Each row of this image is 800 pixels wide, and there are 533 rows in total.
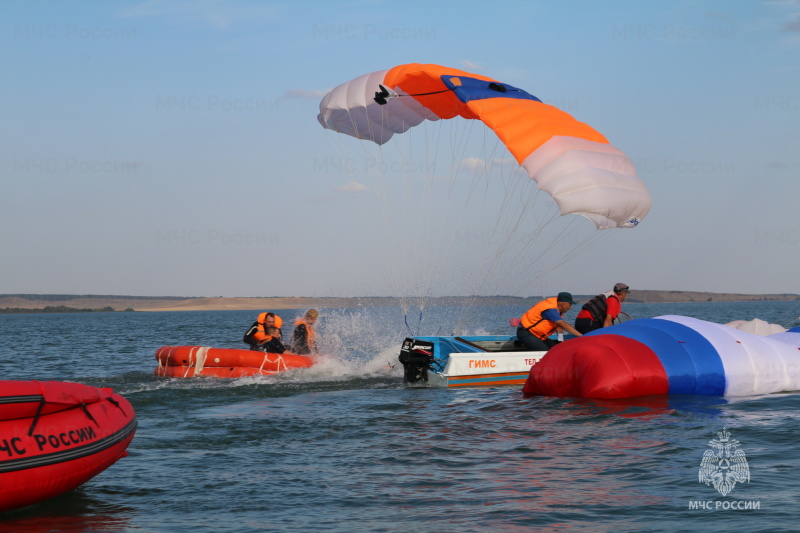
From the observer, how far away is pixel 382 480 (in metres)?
8.59

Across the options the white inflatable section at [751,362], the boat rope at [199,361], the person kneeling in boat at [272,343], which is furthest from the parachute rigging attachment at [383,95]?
the white inflatable section at [751,362]

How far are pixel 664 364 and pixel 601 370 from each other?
3.94 feet

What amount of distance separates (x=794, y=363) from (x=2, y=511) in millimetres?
12276

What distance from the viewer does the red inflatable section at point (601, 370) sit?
40.1ft

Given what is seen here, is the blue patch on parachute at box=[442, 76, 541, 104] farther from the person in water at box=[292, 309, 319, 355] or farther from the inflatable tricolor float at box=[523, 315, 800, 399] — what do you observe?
the person in water at box=[292, 309, 319, 355]

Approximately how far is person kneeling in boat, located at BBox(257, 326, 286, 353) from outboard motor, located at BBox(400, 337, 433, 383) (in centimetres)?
407

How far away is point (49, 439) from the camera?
745 centimetres

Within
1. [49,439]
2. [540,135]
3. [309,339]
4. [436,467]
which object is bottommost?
[436,467]

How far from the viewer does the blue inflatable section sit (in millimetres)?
12750

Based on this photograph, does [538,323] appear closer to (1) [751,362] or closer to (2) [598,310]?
(2) [598,310]

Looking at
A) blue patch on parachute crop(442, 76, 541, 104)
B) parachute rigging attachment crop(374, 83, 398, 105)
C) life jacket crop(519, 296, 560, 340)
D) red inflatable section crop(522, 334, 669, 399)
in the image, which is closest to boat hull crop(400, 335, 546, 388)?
life jacket crop(519, 296, 560, 340)

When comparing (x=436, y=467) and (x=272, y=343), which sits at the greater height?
(x=272, y=343)

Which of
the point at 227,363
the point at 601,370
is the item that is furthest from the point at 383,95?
the point at 601,370

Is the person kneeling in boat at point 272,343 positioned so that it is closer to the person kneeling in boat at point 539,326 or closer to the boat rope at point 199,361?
the boat rope at point 199,361
